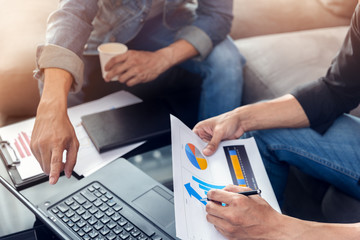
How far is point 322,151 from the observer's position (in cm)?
89

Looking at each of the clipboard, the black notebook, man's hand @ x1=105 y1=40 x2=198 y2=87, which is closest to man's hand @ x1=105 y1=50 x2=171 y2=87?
man's hand @ x1=105 y1=40 x2=198 y2=87

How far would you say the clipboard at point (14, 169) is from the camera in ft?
2.48

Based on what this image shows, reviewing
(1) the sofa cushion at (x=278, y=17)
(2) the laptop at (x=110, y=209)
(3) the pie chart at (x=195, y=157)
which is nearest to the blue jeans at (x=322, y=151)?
(3) the pie chart at (x=195, y=157)

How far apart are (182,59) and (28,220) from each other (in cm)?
71

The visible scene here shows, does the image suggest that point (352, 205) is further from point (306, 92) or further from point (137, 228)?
point (137, 228)

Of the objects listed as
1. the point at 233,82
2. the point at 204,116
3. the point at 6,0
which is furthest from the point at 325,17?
the point at 6,0

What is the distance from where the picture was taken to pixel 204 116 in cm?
124

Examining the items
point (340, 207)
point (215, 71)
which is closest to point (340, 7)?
point (215, 71)

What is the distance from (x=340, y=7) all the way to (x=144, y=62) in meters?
1.18

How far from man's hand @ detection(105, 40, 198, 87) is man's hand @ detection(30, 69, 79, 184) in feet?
0.76

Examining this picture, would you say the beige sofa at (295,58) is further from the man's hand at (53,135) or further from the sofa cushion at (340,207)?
the man's hand at (53,135)

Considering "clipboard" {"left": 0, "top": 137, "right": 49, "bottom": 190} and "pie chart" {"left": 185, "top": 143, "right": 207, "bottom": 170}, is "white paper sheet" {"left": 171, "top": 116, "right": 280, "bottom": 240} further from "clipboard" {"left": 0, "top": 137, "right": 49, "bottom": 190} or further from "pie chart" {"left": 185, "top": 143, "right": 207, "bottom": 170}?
"clipboard" {"left": 0, "top": 137, "right": 49, "bottom": 190}

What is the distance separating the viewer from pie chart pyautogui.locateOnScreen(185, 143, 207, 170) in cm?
73

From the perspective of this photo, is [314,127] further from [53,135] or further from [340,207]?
[53,135]
